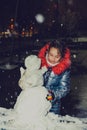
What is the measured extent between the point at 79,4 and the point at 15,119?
49418mm

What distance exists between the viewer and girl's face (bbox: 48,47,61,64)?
4113 millimetres

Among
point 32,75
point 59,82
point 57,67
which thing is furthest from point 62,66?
point 32,75

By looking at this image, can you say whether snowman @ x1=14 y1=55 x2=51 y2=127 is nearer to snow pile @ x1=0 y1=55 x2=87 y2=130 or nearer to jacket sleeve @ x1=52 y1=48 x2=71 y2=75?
snow pile @ x1=0 y1=55 x2=87 y2=130

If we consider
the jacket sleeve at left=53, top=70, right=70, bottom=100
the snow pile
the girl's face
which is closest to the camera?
the snow pile

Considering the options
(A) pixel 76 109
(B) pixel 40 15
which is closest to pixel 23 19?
(B) pixel 40 15

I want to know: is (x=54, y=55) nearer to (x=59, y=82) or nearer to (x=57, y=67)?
(x=57, y=67)

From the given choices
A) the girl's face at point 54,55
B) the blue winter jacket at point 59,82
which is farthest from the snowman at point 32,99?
the blue winter jacket at point 59,82

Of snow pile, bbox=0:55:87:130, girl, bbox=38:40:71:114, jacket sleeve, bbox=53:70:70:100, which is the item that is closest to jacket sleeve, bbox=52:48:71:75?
girl, bbox=38:40:71:114

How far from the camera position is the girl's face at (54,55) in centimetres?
411

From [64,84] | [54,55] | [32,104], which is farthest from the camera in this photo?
[64,84]

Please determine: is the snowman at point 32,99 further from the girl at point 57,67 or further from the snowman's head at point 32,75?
the girl at point 57,67

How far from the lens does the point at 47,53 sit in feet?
14.2

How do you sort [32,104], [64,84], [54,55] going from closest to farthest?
[32,104], [54,55], [64,84]

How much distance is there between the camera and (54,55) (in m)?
4.12
